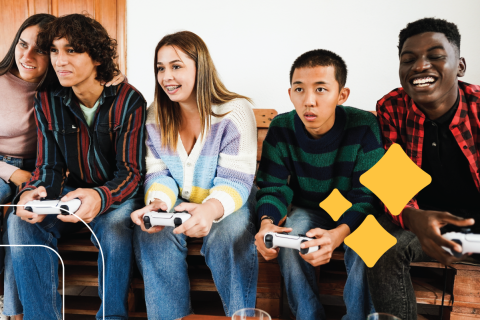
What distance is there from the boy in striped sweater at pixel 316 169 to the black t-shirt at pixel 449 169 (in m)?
0.16

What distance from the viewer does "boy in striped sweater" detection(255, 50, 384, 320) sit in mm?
1073

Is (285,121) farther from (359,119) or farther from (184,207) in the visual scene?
(184,207)

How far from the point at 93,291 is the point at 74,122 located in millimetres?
811

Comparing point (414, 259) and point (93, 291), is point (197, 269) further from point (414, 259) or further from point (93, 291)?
point (414, 259)

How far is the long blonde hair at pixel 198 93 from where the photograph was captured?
1188 millimetres

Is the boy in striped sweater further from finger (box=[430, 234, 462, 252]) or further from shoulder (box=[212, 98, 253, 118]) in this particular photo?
finger (box=[430, 234, 462, 252])

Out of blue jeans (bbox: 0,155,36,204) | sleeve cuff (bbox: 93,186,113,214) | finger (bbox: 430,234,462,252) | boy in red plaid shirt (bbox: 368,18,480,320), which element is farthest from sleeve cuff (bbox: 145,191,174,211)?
finger (bbox: 430,234,462,252)

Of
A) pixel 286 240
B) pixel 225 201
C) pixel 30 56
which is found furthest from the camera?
pixel 30 56

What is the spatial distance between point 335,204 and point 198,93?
633mm

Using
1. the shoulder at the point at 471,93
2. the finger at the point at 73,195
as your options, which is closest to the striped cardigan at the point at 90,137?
the finger at the point at 73,195

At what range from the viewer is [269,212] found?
1.12 metres

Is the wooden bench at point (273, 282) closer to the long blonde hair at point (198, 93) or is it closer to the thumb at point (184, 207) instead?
the thumb at point (184, 207)

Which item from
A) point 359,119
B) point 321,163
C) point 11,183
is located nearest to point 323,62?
point 359,119

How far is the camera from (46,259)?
3.78 feet
